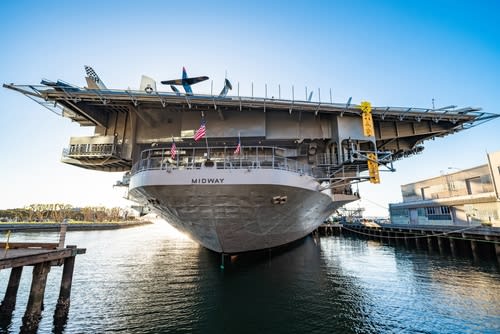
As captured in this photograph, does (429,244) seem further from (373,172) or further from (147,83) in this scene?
(147,83)

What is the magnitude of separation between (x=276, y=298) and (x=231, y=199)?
3734 mm

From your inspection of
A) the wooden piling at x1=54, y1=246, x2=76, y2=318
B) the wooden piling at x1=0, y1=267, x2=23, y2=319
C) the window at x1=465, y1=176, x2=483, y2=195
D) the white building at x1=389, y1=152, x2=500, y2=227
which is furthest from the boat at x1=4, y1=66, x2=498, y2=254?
the window at x1=465, y1=176, x2=483, y2=195

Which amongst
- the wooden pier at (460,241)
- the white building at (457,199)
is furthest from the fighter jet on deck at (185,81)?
the white building at (457,199)

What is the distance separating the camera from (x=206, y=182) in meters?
8.62

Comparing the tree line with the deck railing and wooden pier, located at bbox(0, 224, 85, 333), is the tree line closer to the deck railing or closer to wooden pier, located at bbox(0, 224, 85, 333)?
the deck railing

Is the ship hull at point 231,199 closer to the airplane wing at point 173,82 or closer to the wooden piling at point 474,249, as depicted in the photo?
the airplane wing at point 173,82

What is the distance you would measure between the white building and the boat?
11884 mm

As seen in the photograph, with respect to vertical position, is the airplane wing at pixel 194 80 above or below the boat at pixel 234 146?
above

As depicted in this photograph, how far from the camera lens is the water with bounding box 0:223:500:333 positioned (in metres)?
5.78

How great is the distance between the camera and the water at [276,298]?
5781mm

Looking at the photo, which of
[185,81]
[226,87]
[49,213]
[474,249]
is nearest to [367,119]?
[226,87]

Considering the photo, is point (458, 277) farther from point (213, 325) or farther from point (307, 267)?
point (213, 325)

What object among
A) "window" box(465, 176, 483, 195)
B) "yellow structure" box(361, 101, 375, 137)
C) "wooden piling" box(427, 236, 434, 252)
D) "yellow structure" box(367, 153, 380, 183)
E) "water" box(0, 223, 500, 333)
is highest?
"yellow structure" box(361, 101, 375, 137)

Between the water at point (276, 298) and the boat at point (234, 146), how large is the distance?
8.20 ft
